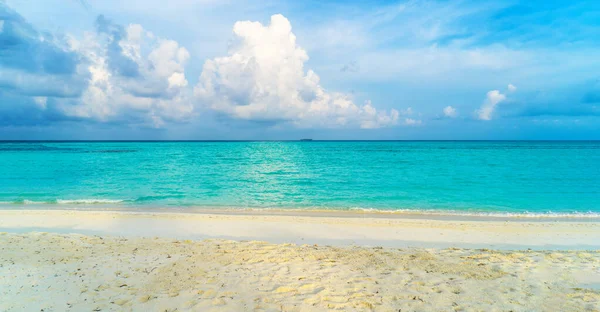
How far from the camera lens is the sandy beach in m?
5.86

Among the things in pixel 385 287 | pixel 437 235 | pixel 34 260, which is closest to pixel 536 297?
pixel 385 287

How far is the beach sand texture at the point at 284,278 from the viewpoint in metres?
5.81

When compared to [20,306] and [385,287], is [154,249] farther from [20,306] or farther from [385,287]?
[385,287]

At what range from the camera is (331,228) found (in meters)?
13.0

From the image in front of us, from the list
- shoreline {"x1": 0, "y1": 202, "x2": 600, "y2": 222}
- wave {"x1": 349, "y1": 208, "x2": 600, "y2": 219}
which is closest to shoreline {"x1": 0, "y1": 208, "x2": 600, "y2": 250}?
shoreline {"x1": 0, "y1": 202, "x2": 600, "y2": 222}

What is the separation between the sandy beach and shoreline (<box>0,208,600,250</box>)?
13cm

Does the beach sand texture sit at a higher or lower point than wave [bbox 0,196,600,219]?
higher

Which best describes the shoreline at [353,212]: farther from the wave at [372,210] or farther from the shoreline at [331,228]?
the shoreline at [331,228]

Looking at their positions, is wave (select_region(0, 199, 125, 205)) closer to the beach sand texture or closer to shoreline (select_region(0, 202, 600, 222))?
shoreline (select_region(0, 202, 600, 222))

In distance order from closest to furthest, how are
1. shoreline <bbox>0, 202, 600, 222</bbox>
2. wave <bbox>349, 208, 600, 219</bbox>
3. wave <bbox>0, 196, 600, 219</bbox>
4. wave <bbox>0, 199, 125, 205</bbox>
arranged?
shoreline <bbox>0, 202, 600, 222</bbox>
wave <bbox>349, 208, 600, 219</bbox>
wave <bbox>0, 196, 600, 219</bbox>
wave <bbox>0, 199, 125, 205</bbox>

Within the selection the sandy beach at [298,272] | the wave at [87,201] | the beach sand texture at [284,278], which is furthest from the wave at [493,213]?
the wave at [87,201]

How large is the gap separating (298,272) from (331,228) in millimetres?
5888

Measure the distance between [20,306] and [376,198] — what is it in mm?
17990

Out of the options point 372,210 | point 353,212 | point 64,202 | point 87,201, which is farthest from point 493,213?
point 64,202
